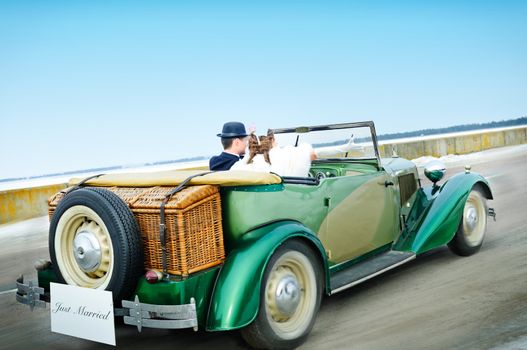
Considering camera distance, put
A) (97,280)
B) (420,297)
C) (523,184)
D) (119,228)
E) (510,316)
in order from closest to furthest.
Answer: (119,228) → (97,280) → (510,316) → (420,297) → (523,184)

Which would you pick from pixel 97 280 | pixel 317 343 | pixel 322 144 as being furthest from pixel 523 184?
pixel 97 280

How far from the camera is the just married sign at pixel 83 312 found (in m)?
3.55

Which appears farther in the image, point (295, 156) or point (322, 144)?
point (322, 144)

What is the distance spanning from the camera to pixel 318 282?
13.4ft

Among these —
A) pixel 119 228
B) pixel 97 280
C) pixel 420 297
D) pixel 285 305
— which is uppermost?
pixel 119 228

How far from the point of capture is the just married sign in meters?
3.55

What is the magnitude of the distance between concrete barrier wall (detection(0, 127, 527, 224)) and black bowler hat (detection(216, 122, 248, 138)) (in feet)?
8.39

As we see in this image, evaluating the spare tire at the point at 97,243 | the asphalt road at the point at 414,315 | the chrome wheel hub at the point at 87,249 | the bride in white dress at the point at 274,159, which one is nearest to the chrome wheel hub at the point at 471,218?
the asphalt road at the point at 414,315

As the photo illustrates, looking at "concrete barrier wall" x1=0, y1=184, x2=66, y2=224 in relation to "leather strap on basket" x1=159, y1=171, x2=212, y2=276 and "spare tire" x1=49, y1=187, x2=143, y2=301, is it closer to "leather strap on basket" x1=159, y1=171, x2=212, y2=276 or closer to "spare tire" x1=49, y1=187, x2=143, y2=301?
"spare tire" x1=49, y1=187, x2=143, y2=301

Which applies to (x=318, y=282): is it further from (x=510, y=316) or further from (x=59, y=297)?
(x=59, y=297)

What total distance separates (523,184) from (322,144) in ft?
21.7

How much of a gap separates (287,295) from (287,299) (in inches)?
1.1

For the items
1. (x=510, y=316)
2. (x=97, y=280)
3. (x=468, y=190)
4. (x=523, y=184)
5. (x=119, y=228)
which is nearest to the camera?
(x=119, y=228)

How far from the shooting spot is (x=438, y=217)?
5.64 m
